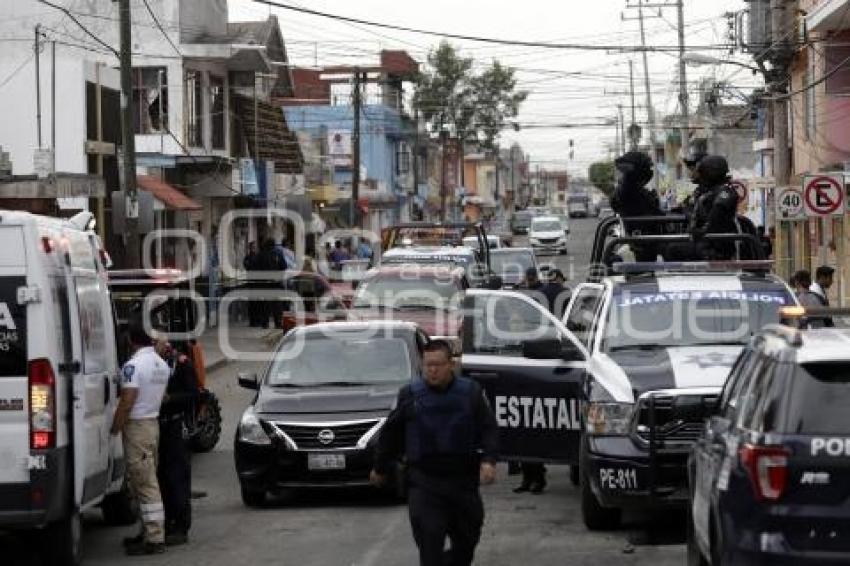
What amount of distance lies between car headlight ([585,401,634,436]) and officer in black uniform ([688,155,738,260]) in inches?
150

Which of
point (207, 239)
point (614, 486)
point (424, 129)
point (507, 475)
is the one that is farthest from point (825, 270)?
point (424, 129)

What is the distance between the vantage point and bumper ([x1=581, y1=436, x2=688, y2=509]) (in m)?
11.7

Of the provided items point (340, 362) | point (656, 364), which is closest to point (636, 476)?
point (656, 364)

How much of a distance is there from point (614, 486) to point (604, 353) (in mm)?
1507

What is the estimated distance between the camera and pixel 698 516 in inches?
370

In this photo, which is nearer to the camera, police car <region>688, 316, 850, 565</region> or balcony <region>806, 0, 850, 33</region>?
police car <region>688, 316, 850, 565</region>

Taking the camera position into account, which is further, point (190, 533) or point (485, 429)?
point (190, 533)

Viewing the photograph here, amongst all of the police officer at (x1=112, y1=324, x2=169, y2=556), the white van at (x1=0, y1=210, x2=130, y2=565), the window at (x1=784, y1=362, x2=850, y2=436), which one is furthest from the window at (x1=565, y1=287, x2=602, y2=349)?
the window at (x1=784, y1=362, x2=850, y2=436)

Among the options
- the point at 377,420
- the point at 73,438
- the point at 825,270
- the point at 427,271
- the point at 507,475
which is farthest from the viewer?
the point at 427,271

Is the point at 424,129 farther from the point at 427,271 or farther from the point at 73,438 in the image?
the point at 73,438

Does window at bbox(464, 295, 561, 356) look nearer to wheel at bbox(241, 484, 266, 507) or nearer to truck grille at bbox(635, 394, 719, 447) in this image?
wheel at bbox(241, 484, 266, 507)

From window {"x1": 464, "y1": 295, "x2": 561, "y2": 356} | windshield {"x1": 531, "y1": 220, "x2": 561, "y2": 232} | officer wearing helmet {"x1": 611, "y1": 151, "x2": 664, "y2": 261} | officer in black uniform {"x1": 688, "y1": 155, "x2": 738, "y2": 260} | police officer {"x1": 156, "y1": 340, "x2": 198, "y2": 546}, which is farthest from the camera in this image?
windshield {"x1": 531, "y1": 220, "x2": 561, "y2": 232}

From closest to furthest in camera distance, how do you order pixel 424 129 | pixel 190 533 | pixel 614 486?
1. pixel 614 486
2. pixel 190 533
3. pixel 424 129

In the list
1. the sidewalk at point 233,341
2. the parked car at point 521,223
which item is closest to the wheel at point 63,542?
the sidewalk at point 233,341
